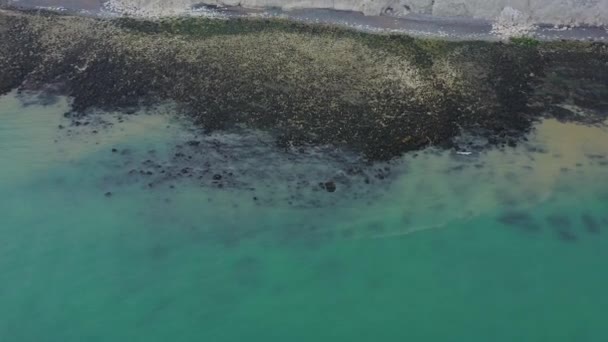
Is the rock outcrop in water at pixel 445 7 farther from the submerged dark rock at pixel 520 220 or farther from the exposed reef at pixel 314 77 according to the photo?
the submerged dark rock at pixel 520 220

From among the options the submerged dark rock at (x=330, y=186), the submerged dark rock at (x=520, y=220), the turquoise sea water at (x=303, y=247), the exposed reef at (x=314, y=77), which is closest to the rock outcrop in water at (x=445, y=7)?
the exposed reef at (x=314, y=77)

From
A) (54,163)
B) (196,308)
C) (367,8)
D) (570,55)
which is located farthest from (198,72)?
(570,55)

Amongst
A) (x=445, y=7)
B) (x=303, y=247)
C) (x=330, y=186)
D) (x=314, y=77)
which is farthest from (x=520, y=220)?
(x=445, y=7)

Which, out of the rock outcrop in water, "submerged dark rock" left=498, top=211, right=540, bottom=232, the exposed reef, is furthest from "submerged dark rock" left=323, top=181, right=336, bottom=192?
the rock outcrop in water

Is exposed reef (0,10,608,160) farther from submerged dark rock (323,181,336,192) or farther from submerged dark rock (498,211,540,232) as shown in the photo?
submerged dark rock (498,211,540,232)

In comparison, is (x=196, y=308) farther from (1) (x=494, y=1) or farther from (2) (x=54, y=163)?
(1) (x=494, y=1)

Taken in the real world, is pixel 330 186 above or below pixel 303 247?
above

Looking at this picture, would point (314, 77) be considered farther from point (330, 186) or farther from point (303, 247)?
point (303, 247)
